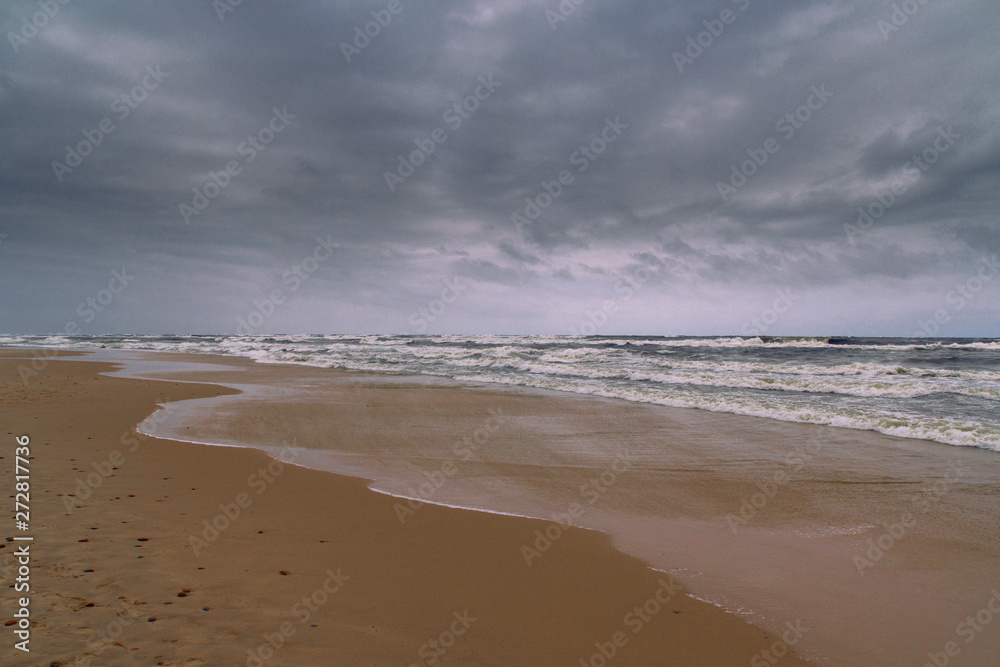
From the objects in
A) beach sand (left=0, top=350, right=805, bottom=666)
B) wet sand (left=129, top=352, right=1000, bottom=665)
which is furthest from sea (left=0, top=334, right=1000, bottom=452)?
beach sand (left=0, top=350, right=805, bottom=666)

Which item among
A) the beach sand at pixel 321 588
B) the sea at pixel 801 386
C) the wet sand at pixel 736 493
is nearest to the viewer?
the beach sand at pixel 321 588

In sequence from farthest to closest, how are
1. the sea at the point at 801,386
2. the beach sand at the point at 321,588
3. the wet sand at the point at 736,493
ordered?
1. the sea at the point at 801,386
2. the wet sand at the point at 736,493
3. the beach sand at the point at 321,588

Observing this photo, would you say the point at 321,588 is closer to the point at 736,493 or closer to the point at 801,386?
the point at 736,493

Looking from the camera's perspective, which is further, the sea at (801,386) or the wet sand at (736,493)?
the sea at (801,386)

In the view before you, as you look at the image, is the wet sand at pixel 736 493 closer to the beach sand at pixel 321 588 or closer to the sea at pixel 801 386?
the beach sand at pixel 321 588

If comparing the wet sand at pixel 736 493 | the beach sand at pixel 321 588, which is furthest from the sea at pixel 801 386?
the beach sand at pixel 321 588

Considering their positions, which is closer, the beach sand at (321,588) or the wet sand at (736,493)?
the beach sand at (321,588)

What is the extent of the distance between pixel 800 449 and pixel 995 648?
6520 mm

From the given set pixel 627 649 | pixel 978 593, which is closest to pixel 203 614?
pixel 627 649

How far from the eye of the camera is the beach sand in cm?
323

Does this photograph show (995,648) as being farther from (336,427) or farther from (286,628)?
(336,427)

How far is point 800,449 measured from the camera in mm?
9680

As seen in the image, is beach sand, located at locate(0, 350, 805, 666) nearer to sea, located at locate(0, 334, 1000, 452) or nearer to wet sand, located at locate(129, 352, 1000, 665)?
wet sand, located at locate(129, 352, 1000, 665)

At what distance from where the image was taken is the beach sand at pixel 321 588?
323 cm
